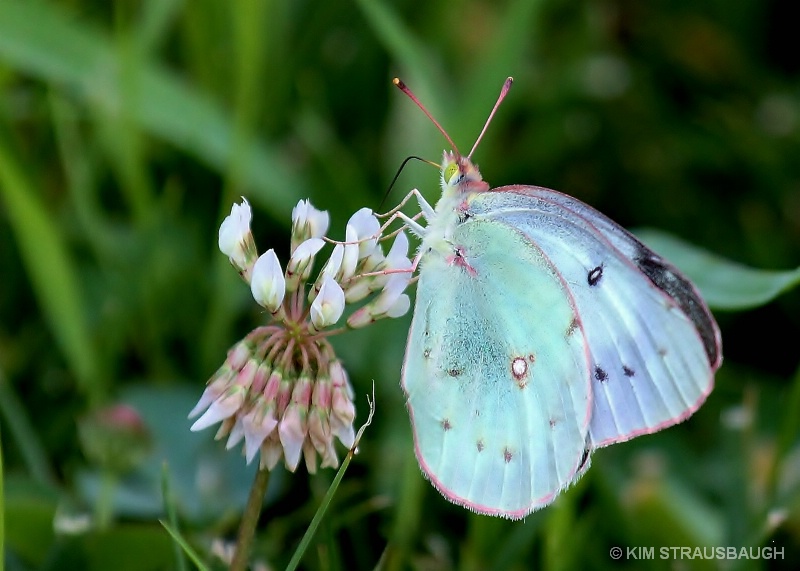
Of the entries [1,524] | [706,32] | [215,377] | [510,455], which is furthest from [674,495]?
[706,32]

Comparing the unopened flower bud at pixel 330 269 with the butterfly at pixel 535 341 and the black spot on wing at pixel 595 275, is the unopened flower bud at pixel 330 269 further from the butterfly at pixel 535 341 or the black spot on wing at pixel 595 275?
the black spot on wing at pixel 595 275

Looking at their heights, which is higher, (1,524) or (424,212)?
(424,212)

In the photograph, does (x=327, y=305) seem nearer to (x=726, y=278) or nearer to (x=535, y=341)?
(x=535, y=341)

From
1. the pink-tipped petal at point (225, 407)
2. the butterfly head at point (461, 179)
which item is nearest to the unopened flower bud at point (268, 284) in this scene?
the pink-tipped petal at point (225, 407)

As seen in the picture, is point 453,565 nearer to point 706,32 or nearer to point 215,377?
point 215,377

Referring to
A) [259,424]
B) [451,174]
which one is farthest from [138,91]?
[259,424]
